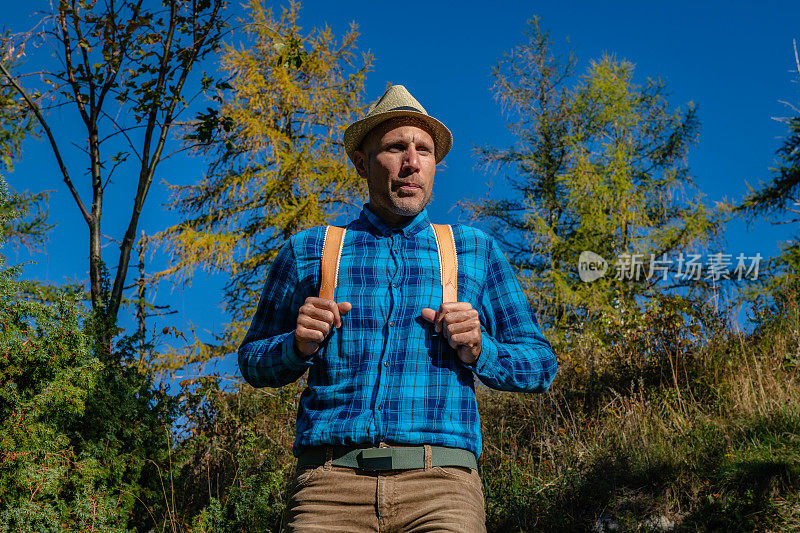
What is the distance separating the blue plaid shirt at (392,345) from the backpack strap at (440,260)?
0.03m

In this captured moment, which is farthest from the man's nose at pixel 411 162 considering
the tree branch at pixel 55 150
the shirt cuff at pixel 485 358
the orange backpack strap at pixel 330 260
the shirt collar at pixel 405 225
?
the tree branch at pixel 55 150

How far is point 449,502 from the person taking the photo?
7.37 feet

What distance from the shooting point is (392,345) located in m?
2.48

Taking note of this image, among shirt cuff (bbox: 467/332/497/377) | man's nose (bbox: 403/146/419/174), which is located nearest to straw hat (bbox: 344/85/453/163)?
man's nose (bbox: 403/146/419/174)

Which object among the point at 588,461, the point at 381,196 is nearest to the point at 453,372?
the point at 381,196

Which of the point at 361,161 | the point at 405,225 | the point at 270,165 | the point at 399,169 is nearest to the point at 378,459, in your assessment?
the point at 405,225

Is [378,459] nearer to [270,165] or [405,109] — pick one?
[405,109]

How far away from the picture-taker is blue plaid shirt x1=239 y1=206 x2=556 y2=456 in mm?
2371

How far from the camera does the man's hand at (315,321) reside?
2396 mm

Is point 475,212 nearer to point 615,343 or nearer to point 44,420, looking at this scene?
point 615,343

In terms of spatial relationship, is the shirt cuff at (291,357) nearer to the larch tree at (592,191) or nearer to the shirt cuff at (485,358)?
the shirt cuff at (485,358)

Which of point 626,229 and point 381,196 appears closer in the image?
point 381,196

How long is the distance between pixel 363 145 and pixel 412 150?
29 centimetres

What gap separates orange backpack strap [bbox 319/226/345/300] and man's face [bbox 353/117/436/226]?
0.64 feet
